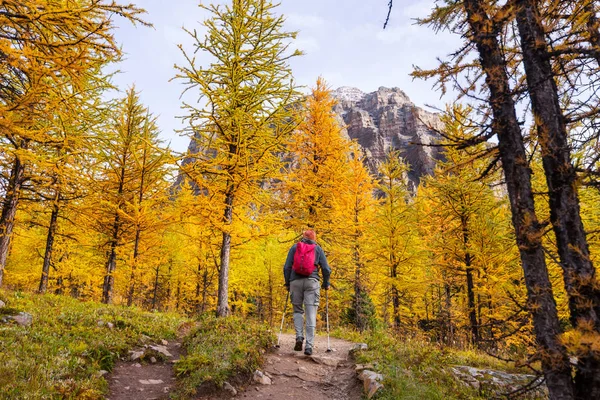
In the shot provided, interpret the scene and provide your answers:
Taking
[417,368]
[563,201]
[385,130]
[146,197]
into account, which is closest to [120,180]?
[146,197]

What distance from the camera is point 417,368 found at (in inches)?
220

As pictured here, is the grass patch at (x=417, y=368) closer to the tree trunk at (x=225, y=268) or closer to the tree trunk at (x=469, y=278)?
the tree trunk at (x=225, y=268)

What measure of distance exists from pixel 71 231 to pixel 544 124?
18.0 m

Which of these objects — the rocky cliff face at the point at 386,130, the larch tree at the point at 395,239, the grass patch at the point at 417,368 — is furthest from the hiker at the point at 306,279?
the rocky cliff face at the point at 386,130

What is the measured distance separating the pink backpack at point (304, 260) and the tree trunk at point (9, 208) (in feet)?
32.1

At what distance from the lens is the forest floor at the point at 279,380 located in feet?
16.0

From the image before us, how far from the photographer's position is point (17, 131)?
18.2 feet

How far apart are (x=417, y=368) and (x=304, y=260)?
9.50 feet

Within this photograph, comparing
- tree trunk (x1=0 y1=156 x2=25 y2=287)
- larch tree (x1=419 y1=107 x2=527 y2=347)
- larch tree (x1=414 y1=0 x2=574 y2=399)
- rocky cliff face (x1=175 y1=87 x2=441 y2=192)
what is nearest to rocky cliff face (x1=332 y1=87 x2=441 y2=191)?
rocky cliff face (x1=175 y1=87 x2=441 y2=192)

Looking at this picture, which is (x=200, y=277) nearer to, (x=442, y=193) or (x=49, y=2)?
(x=442, y=193)

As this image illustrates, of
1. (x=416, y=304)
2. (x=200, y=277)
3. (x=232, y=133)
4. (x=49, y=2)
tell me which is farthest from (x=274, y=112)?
(x=416, y=304)

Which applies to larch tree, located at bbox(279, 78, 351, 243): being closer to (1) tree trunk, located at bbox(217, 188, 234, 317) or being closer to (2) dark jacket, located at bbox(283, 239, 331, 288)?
(1) tree trunk, located at bbox(217, 188, 234, 317)

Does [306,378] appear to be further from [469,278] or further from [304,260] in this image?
[469,278]

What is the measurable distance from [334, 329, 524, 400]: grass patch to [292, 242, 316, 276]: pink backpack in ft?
7.06
